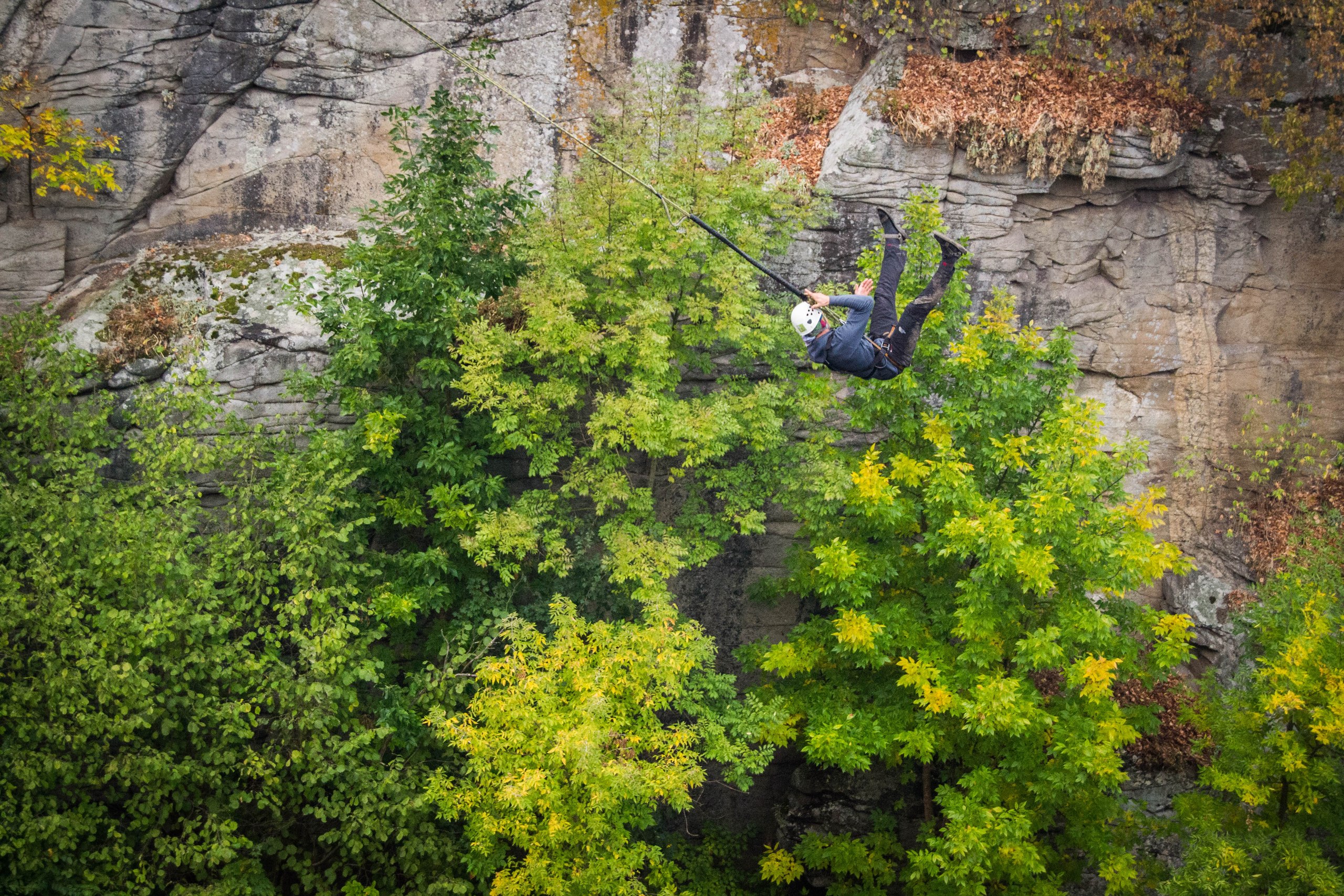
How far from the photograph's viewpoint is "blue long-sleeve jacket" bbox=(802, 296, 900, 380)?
7531 mm

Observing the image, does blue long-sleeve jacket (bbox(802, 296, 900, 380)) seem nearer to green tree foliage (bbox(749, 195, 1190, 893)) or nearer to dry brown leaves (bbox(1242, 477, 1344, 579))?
green tree foliage (bbox(749, 195, 1190, 893))

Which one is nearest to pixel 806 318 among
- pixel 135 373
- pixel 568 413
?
pixel 568 413

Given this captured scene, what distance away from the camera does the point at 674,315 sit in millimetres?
10672

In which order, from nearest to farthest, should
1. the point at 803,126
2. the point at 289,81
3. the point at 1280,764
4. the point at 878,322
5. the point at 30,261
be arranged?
the point at 878,322
the point at 1280,764
the point at 30,261
the point at 289,81
the point at 803,126

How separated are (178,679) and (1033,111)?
12.0 metres

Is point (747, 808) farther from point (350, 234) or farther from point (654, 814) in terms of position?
point (350, 234)

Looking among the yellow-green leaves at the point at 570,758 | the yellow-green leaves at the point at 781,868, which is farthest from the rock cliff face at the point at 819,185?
the yellow-green leaves at the point at 570,758

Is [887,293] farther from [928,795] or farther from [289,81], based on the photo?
[289,81]

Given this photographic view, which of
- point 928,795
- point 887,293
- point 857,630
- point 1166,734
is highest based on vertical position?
point 887,293

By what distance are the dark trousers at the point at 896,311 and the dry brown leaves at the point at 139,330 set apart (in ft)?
27.8

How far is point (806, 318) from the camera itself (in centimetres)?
771

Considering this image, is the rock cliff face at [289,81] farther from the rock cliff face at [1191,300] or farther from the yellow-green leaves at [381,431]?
the yellow-green leaves at [381,431]

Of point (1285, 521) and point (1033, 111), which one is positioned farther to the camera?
point (1285, 521)

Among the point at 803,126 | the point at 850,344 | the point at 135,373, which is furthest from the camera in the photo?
the point at 803,126
